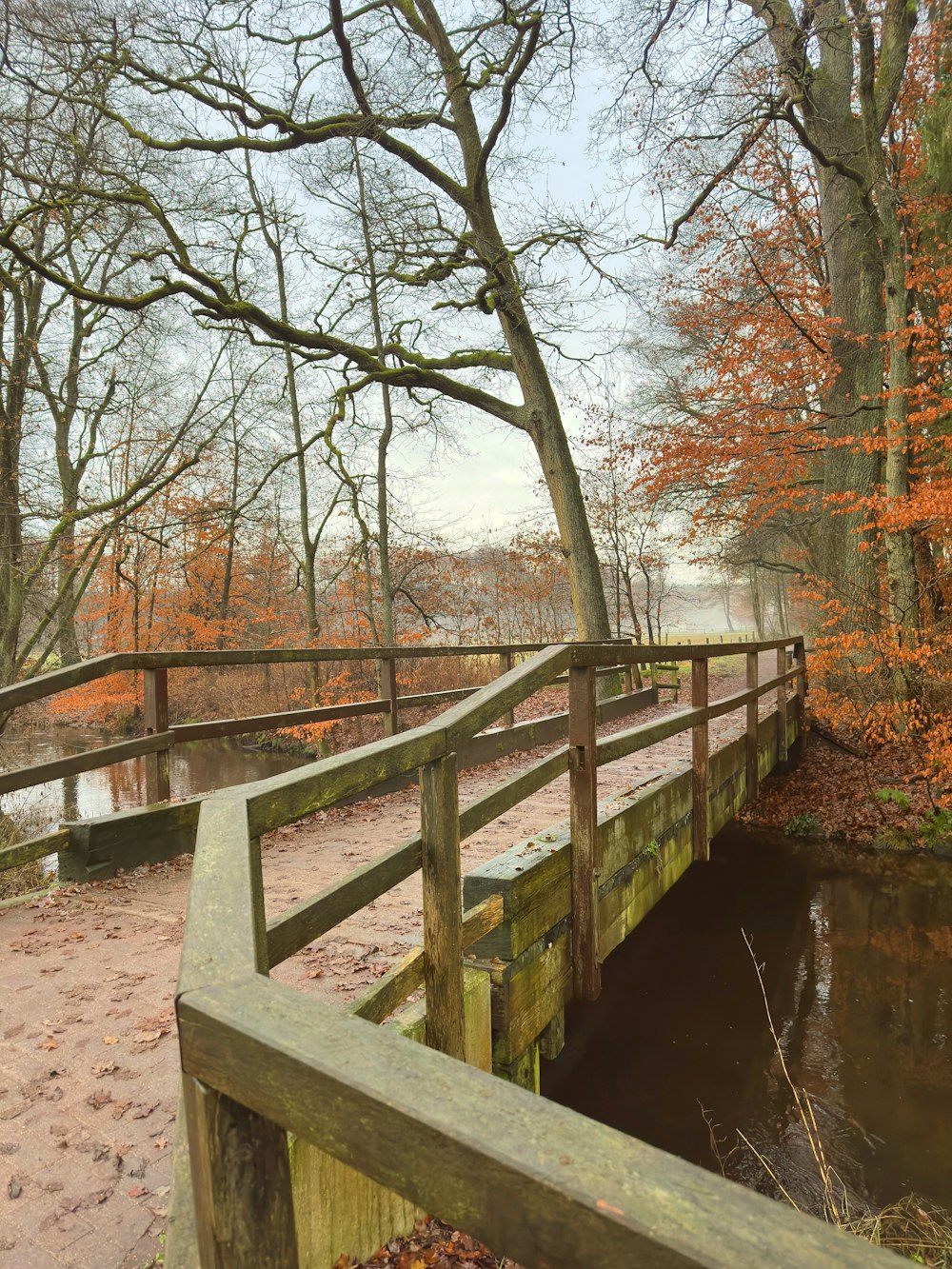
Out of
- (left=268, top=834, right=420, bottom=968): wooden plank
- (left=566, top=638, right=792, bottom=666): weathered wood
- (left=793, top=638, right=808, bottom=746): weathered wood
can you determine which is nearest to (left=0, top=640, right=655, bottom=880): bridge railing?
(left=566, top=638, right=792, bottom=666): weathered wood

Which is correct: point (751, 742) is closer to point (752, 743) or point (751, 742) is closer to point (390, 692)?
point (752, 743)

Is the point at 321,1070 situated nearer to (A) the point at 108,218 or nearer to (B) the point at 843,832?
(B) the point at 843,832

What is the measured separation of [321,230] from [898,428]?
1100 cm

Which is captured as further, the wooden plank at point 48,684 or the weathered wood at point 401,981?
the wooden plank at point 48,684

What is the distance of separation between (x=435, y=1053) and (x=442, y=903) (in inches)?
69.1

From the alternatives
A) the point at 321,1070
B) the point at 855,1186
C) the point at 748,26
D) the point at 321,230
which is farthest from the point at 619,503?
the point at 321,1070

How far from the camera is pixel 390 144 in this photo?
12.0m

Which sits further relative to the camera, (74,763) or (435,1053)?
(74,763)

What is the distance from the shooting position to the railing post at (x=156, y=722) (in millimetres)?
5109

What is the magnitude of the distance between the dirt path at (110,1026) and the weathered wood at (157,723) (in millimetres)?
550

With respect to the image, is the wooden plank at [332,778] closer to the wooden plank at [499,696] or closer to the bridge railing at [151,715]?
the wooden plank at [499,696]

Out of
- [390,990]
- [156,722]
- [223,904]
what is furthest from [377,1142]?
[156,722]

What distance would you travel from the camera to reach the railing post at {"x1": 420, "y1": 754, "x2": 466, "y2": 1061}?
8.06 feet

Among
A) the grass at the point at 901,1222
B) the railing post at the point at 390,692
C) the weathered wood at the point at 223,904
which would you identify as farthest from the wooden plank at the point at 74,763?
the grass at the point at 901,1222
